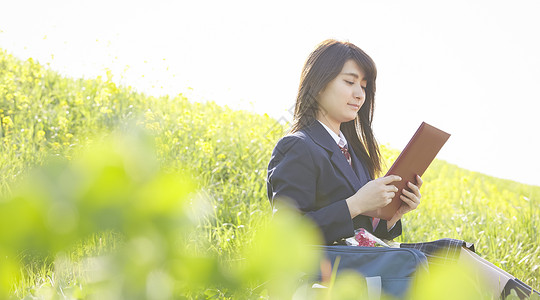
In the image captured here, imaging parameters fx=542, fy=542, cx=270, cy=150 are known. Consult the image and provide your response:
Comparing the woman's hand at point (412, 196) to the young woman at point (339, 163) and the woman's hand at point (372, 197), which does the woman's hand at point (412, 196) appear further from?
the woman's hand at point (372, 197)

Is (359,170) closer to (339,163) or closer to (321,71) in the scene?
(339,163)

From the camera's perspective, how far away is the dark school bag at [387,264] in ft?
4.83

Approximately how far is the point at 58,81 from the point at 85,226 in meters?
6.66

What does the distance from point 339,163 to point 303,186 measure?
252 millimetres

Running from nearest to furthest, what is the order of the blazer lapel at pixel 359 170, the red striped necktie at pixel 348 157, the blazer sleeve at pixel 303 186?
1. the blazer sleeve at pixel 303 186
2. the red striped necktie at pixel 348 157
3. the blazer lapel at pixel 359 170

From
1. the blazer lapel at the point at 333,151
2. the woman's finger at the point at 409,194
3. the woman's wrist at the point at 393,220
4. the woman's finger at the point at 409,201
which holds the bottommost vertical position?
the woman's wrist at the point at 393,220

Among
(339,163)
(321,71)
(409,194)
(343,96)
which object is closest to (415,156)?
(409,194)

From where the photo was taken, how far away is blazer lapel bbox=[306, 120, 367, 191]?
6.80 feet

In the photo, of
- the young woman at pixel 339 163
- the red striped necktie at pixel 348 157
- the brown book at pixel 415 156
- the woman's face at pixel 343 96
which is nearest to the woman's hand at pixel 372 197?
the young woman at pixel 339 163

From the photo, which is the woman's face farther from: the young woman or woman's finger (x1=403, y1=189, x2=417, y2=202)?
woman's finger (x1=403, y1=189, x2=417, y2=202)

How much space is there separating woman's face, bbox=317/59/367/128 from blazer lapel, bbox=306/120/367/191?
10 cm

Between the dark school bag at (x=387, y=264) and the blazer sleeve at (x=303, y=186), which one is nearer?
the dark school bag at (x=387, y=264)

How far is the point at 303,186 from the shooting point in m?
1.90

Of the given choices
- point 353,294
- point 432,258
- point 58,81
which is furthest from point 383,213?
point 58,81
